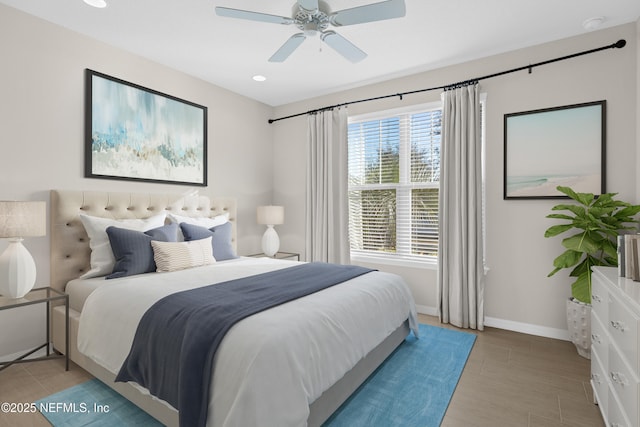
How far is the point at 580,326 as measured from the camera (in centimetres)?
264

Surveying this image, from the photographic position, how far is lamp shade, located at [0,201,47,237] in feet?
6.90

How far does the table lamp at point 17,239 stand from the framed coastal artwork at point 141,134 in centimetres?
76

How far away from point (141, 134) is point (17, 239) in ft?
4.79

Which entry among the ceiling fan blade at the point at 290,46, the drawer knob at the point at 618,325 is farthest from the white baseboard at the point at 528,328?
the ceiling fan blade at the point at 290,46

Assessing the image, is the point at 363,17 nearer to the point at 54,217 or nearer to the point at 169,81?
the point at 169,81

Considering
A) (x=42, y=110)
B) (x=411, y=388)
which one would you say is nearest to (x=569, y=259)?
(x=411, y=388)

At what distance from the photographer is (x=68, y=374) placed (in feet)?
7.59

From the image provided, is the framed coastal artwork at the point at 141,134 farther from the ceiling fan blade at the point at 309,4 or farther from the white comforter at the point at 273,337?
the ceiling fan blade at the point at 309,4

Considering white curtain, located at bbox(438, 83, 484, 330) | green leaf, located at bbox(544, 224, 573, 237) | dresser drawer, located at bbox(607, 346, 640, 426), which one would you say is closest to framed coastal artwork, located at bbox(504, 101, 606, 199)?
white curtain, located at bbox(438, 83, 484, 330)

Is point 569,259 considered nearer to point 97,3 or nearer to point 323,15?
point 323,15

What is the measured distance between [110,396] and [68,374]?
56 centimetres

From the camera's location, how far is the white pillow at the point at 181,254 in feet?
8.89

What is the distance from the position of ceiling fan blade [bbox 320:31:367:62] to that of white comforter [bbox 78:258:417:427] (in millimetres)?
1822

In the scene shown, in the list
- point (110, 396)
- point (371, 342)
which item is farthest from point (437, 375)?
point (110, 396)
